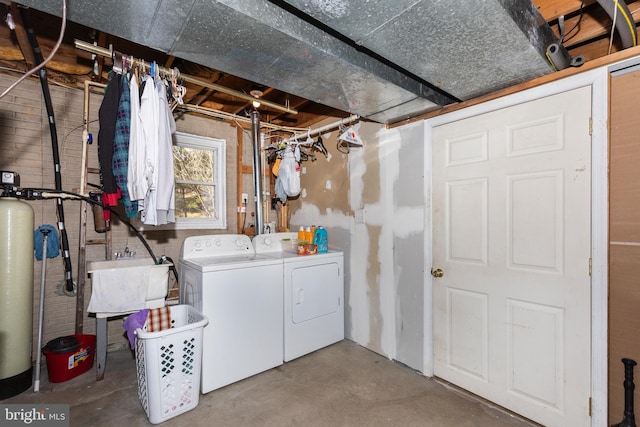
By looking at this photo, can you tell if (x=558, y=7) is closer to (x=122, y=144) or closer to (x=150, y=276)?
(x=122, y=144)

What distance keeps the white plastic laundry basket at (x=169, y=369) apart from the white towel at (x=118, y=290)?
1.61 feet

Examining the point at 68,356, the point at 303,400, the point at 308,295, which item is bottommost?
the point at 303,400

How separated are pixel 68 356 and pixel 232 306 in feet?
4.35

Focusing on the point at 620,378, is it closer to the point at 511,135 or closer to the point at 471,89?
the point at 511,135

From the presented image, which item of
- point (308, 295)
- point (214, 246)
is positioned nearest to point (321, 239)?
point (308, 295)

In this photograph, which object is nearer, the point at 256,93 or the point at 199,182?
the point at 256,93

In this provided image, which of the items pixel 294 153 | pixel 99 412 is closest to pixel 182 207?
pixel 294 153

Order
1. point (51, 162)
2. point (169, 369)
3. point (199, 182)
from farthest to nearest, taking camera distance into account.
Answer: point (199, 182) < point (51, 162) < point (169, 369)

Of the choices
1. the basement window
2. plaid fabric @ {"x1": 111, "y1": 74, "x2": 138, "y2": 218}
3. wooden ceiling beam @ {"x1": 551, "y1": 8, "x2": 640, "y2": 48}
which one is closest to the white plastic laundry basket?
plaid fabric @ {"x1": 111, "y1": 74, "x2": 138, "y2": 218}

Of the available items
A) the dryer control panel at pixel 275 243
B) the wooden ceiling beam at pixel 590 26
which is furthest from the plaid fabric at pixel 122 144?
the wooden ceiling beam at pixel 590 26

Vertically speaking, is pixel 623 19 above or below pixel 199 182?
above

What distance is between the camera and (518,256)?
6.17 feet

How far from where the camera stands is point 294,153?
11.1 feet

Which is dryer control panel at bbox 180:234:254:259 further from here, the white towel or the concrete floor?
the concrete floor
